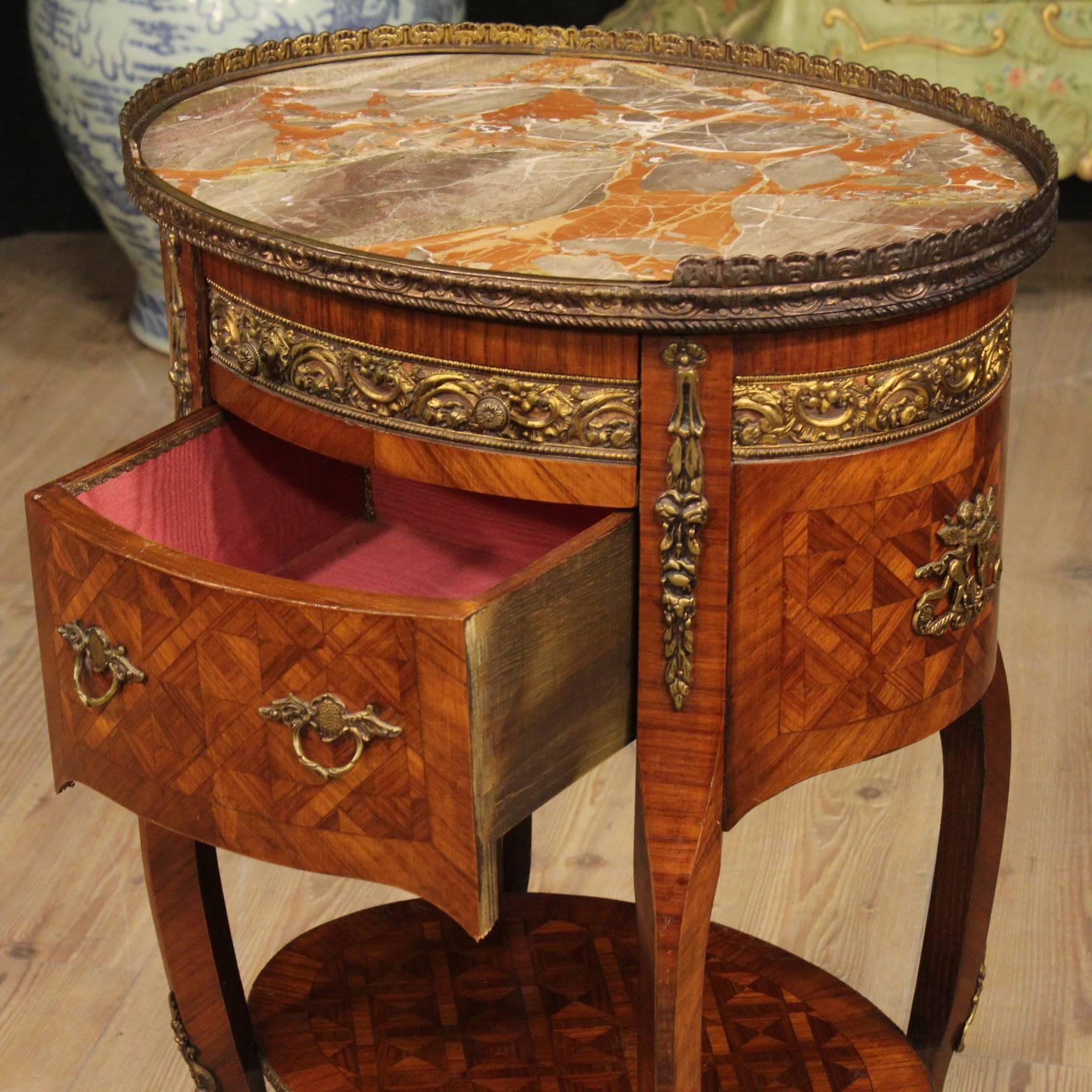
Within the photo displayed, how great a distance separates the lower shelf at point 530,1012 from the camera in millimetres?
1477

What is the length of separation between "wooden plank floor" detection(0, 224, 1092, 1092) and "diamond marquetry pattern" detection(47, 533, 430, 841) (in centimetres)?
62

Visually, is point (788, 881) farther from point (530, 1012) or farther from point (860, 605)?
point (860, 605)

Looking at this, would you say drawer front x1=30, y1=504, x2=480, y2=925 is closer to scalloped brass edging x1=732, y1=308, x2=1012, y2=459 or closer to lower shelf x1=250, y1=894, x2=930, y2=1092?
scalloped brass edging x1=732, y1=308, x2=1012, y2=459

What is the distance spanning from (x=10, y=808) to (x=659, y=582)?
1.07m

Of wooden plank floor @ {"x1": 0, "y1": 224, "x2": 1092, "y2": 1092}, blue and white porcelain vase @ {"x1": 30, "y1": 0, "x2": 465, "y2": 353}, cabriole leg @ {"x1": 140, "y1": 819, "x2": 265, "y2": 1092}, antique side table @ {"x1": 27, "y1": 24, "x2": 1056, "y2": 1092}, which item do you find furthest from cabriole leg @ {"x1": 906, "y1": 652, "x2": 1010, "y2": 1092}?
blue and white porcelain vase @ {"x1": 30, "y1": 0, "x2": 465, "y2": 353}

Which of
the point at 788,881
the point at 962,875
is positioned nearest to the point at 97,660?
the point at 962,875

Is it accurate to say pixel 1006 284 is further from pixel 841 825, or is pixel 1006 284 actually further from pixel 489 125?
pixel 841 825

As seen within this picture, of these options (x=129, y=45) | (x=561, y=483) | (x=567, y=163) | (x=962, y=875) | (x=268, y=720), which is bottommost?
(x=962, y=875)

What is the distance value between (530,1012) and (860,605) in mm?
533

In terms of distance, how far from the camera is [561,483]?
3.71 feet

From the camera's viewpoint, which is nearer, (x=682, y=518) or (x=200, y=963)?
(x=682, y=518)

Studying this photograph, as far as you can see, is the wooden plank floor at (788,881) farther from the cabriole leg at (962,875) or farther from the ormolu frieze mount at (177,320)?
the ormolu frieze mount at (177,320)

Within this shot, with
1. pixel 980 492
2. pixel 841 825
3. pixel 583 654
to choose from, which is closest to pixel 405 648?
pixel 583 654

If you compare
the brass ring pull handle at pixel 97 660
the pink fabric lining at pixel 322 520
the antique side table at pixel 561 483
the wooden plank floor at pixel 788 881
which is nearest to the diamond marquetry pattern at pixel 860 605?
the antique side table at pixel 561 483
